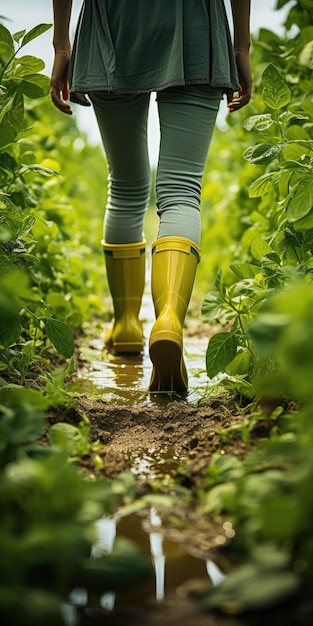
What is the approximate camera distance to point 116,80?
1.99 metres

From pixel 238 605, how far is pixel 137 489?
432mm

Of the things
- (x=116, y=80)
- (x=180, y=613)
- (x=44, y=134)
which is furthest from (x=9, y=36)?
(x=44, y=134)

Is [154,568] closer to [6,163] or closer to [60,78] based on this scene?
[6,163]

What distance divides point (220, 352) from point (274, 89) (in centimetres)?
60

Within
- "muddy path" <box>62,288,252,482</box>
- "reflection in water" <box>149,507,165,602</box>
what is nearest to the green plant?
"muddy path" <box>62,288,252,482</box>

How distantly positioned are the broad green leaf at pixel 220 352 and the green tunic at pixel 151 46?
678 millimetres

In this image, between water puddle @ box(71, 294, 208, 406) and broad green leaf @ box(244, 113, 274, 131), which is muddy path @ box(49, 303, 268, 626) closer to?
water puddle @ box(71, 294, 208, 406)

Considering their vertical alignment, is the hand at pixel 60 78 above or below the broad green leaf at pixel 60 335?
above

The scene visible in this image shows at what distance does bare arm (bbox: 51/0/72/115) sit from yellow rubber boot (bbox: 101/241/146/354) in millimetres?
490

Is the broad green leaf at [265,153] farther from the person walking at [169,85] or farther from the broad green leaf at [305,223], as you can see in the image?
the person walking at [169,85]

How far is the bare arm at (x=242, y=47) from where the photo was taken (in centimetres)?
203

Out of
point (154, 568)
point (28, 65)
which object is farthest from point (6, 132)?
point (154, 568)

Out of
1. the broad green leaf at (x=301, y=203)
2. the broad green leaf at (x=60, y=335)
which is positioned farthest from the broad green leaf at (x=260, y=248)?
the broad green leaf at (x=60, y=335)

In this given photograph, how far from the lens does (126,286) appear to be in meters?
2.50
